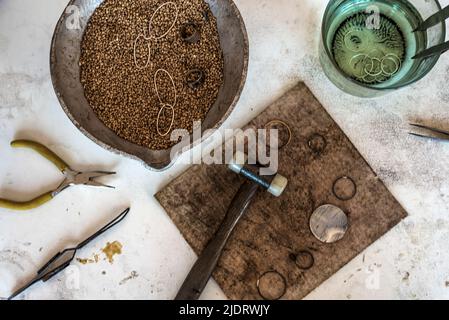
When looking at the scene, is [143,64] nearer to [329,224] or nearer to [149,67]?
[149,67]

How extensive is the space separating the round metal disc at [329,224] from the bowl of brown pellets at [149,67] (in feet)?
1.02

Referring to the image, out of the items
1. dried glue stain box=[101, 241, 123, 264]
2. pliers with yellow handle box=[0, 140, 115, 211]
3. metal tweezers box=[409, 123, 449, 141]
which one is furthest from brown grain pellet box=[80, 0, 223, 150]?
metal tweezers box=[409, 123, 449, 141]

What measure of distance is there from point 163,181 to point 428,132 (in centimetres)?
60

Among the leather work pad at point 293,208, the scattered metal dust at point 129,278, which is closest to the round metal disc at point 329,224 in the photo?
the leather work pad at point 293,208

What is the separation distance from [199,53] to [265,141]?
0.25m

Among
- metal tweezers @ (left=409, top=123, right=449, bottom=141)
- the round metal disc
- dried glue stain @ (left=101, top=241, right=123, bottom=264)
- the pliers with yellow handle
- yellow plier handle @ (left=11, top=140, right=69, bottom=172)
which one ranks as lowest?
the round metal disc

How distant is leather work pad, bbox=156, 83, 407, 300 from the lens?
1102 millimetres

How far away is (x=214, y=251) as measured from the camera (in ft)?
3.51

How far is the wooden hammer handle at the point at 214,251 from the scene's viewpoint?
1065 millimetres

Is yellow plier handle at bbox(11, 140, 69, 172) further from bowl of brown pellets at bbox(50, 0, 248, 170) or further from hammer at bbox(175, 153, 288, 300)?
hammer at bbox(175, 153, 288, 300)

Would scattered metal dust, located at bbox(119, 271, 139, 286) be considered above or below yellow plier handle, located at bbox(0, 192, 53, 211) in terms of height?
below

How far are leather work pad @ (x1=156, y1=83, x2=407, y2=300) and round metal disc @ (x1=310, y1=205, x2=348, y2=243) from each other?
13 millimetres

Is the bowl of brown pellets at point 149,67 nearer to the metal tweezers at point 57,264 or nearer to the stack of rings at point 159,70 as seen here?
the stack of rings at point 159,70

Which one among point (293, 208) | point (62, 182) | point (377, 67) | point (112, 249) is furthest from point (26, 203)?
point (377, 67)
